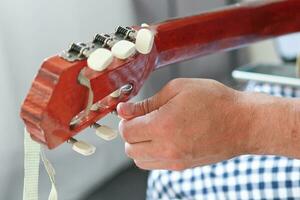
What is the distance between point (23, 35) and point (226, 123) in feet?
1.66

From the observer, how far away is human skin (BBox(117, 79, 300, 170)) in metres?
0.62

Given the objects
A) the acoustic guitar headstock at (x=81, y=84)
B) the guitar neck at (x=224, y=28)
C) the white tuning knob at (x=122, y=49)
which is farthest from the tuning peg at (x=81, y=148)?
the guitar neck at (x=224, y=28)

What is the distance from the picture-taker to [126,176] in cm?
128

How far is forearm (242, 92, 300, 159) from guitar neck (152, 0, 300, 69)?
150 millimetres

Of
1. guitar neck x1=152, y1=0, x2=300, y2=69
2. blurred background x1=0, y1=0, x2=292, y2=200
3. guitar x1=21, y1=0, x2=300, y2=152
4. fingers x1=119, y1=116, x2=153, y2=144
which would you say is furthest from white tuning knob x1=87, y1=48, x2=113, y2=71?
blurred background x1=0, y1=0, x2=292, y2=200

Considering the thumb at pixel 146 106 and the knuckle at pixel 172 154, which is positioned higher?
the thumb at pixel 146 106

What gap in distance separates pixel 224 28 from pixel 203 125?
30 centimetres

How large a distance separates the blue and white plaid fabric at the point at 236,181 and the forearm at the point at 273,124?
26cm

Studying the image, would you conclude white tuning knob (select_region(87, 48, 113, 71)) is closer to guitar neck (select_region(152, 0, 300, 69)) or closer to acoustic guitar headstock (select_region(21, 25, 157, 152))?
acoustic guitar headstock (select_region(21, 25, 157, 152))

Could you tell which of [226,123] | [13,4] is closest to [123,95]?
[226,123]

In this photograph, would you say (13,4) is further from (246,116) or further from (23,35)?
(246,116)

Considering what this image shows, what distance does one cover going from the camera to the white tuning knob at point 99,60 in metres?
0.54

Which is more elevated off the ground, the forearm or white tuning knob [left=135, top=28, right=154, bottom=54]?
white tuning knob [left=135, top=28, right=154, bottom=54]

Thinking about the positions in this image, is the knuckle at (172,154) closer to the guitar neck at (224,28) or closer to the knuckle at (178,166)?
the knuckle at (178,166)
